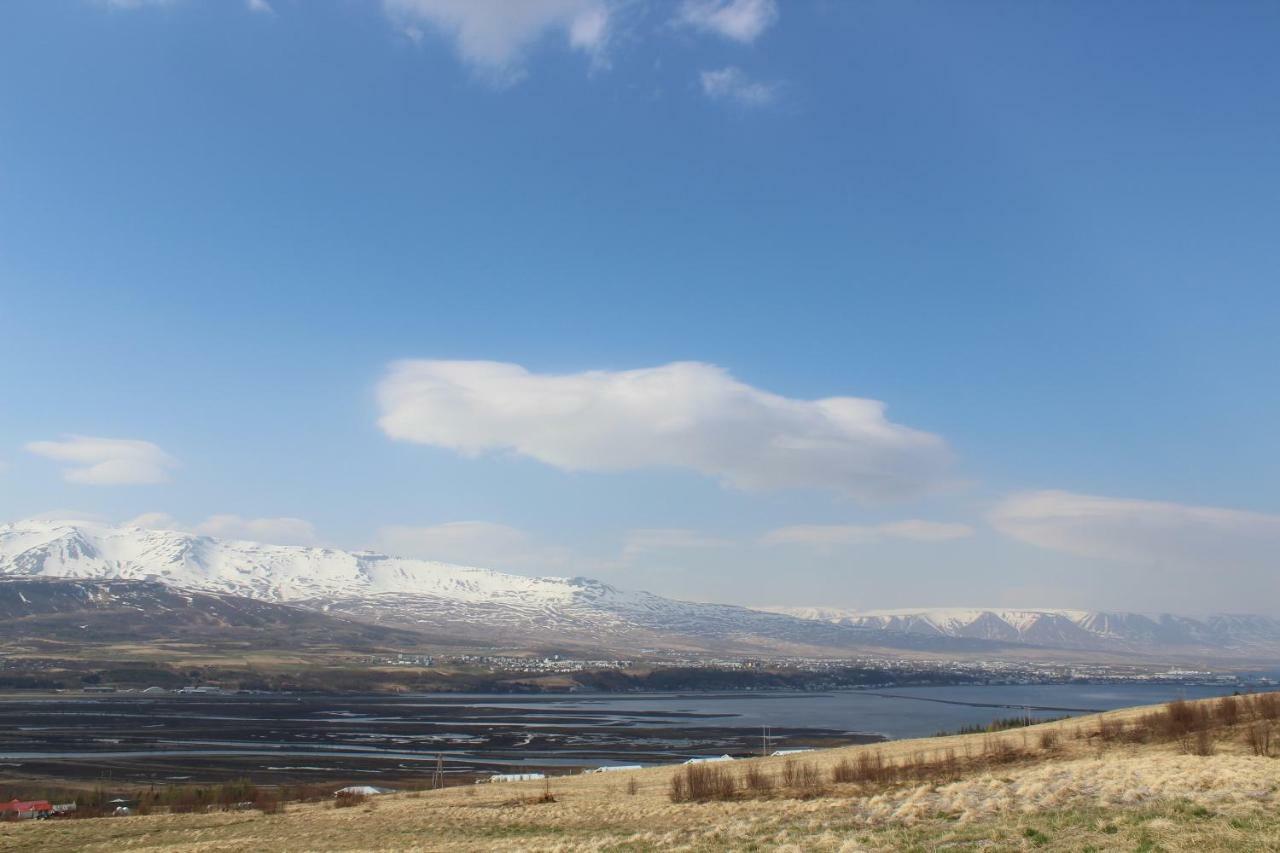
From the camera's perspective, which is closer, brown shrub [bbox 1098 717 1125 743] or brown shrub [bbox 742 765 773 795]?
brown shrub [bbox 742 765 773 795]

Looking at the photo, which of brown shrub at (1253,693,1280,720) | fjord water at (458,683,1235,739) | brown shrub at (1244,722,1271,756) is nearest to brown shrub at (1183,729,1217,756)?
brown shrub at (1244,722,1271,756)

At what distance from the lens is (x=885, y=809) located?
2625 centimetres

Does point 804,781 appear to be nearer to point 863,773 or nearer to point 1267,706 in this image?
point 863,773

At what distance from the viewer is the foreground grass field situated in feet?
66.5

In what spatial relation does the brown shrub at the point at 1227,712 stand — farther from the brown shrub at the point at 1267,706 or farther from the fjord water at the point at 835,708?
the fjord water at the point at 835,708

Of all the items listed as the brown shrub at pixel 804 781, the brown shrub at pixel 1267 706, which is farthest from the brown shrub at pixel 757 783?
the brown shrub at pixel 1267 706

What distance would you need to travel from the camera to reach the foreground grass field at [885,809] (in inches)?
798

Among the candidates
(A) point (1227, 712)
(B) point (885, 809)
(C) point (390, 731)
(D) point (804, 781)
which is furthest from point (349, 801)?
(C) point (390, 731)

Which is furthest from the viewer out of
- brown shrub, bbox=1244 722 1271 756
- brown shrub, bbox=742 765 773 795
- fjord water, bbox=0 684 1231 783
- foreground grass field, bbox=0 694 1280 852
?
fjord water, bbox=0 684 1231 783

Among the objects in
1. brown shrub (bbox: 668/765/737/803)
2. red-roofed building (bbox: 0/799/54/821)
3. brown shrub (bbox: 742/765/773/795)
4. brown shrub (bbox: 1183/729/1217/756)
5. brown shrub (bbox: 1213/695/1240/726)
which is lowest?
red-roofed building (bbox: 0/799/54/821)

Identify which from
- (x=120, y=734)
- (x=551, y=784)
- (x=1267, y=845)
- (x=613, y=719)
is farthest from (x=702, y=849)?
(x=613, y=719)

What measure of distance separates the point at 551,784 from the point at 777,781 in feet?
49.1

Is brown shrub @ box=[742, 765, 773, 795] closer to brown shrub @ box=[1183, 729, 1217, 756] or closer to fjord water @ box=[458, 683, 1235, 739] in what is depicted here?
brown shrub @ box=[1183, 729, 1217, 756]

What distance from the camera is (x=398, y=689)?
183m
